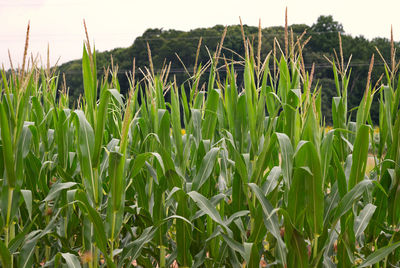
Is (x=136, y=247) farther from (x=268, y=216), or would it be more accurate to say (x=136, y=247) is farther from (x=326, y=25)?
(x=326, y=25)

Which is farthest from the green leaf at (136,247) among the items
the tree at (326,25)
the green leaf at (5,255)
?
the tree at (326,25)

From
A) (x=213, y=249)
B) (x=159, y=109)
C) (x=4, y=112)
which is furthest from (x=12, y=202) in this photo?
(x=213, y=249)

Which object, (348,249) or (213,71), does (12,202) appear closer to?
(213,71)

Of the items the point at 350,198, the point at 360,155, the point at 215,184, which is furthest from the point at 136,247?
the point at 360,155

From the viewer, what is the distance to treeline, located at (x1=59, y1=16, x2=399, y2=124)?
2153 cm

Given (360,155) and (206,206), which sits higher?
(360,155)

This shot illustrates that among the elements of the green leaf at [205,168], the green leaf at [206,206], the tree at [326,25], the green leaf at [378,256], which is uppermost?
the tree at [326,25]

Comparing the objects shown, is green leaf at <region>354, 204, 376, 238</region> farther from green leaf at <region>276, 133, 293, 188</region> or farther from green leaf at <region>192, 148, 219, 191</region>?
green leaf at <region>192, 148, 219, 191</region>

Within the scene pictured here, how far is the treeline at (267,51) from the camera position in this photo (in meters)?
21.5

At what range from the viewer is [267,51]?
74.1 ft

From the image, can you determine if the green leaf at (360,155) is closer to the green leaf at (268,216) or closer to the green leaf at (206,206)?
the green leaf at (268,216)

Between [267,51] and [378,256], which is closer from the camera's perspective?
[378,256]

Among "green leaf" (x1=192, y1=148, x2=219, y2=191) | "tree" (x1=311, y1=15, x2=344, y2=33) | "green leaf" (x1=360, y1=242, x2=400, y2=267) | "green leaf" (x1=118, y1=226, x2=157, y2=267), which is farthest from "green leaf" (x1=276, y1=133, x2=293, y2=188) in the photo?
"tree" (x1=311, y1=15, x2=344, y2=33)

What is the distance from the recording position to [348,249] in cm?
202
